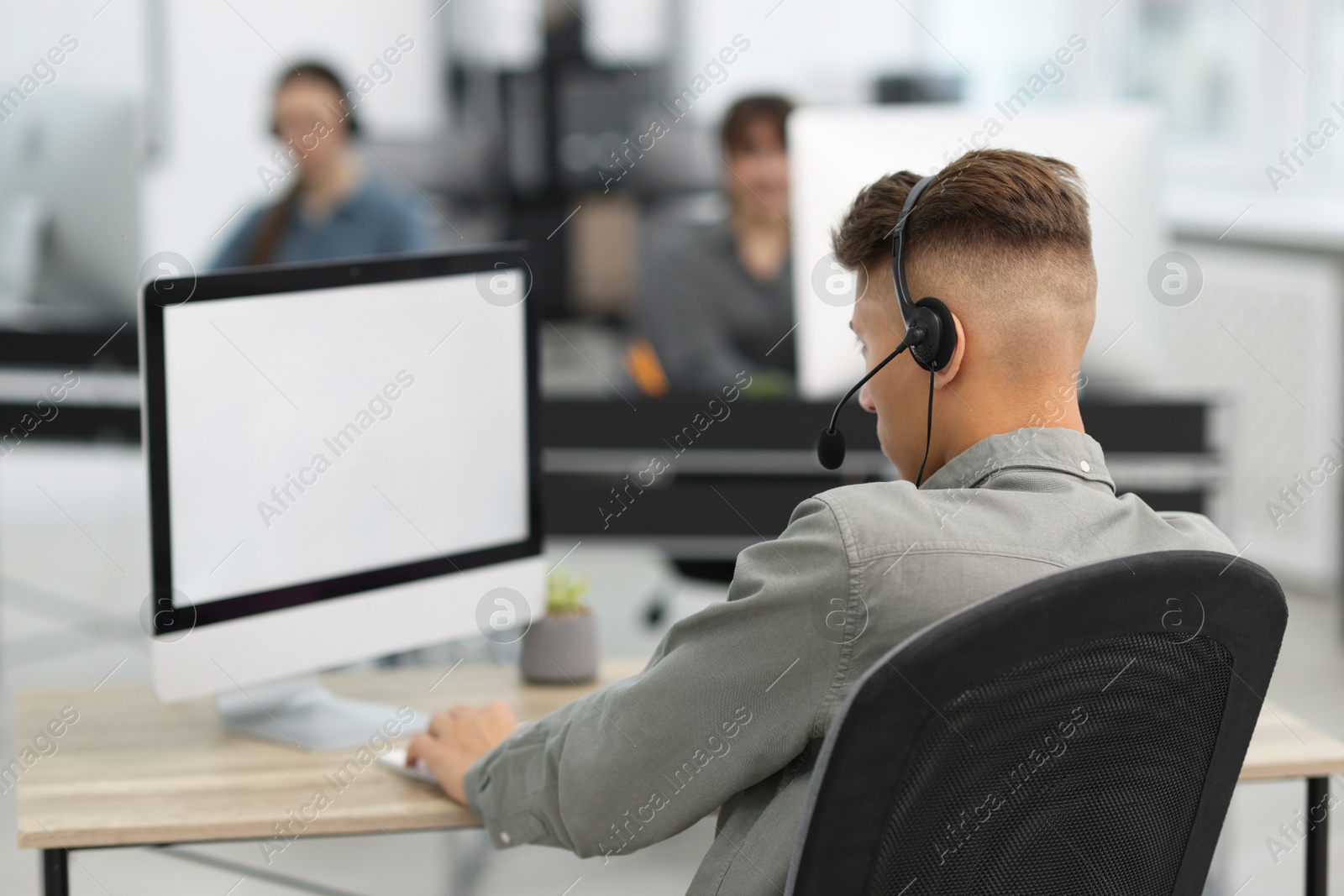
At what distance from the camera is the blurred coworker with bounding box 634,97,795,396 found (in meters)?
3.03

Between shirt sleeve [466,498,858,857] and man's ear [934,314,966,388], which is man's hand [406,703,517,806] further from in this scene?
man's ear [934,314,966,388]

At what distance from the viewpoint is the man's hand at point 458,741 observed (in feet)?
4.24

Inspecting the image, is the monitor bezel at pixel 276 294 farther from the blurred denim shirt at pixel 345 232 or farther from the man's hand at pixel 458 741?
the blurred denim shirt at pixel 345 232

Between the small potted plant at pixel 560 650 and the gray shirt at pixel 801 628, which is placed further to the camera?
the small potted plant at pixel 560 650

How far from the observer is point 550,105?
6898mm

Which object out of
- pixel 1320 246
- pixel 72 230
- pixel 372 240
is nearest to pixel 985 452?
pixel 72 230

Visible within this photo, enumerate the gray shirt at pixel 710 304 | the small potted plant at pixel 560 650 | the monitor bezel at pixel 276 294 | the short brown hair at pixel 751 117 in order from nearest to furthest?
the monitor bezel at pixel 276 294 → the small potted plant at pixel 560 650 → the gray shirt at pixel 710 304 → the short brown hair at pixel 751 117

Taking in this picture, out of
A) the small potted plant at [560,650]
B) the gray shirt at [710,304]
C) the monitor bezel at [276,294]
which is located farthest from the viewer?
the gray shirt at [710,304]

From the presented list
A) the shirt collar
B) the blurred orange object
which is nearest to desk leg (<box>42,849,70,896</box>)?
the shirt collar

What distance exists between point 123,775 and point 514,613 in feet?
1.51

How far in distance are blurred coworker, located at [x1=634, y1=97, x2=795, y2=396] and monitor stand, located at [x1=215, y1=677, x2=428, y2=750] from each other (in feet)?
5.02

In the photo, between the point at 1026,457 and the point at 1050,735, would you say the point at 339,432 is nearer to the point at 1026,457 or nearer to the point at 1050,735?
the point at 1026,457

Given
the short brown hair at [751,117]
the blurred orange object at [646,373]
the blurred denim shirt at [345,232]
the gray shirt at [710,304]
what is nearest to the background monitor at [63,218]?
the blurred denim shirt at [345,232]

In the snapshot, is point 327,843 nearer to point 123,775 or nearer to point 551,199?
point 123,775
